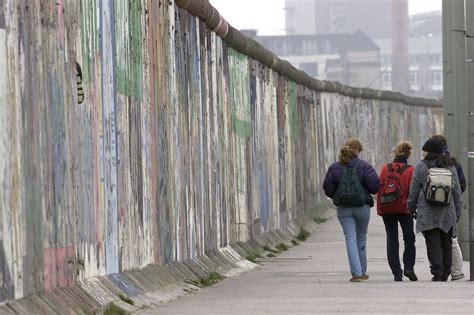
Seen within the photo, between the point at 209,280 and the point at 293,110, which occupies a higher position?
the point at 293,110

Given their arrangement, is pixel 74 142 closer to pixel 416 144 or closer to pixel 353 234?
pixel 353 234

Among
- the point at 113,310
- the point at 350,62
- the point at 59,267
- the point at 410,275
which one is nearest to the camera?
the point at 59,267

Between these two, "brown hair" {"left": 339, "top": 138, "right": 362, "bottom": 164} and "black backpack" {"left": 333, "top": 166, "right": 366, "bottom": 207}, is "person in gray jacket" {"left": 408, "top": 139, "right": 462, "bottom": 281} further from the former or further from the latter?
"brown hair" {"left": 339, "top": 138, "right": 362, "bottom": 164}

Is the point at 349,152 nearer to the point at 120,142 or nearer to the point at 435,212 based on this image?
the point at 435,212

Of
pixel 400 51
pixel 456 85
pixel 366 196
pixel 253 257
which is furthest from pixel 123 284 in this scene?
pixel 400 51

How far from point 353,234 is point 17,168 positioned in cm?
652

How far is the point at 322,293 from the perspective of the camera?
1292 cm

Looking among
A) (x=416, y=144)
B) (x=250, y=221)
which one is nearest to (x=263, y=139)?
(x=250, y=221)

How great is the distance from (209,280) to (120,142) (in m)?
2.99

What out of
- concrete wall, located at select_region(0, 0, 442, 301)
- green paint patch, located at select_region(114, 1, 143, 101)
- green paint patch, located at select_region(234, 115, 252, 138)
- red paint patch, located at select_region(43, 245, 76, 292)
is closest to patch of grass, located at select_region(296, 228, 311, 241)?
concrete wall, located at select_region(0, 0, 442, 301)

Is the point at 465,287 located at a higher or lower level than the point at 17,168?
lower

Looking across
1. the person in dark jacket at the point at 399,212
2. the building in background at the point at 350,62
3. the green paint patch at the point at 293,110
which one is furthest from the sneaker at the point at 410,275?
the building in background at the point at 350,62

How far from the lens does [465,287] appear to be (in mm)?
13648

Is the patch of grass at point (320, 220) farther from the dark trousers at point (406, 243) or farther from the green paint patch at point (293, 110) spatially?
the dark trousers at point (406, 243)
